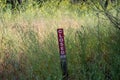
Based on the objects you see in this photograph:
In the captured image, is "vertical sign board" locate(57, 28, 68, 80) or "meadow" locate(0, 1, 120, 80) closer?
"vertical sign board" locate(57, 28, 68, 80)

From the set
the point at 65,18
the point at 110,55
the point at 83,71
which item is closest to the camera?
the point at 83,71

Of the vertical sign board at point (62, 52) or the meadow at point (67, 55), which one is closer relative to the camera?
the vertical sign board at point (62, 52)

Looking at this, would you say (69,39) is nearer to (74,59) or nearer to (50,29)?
(74,59)

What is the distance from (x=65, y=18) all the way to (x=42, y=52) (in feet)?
10.1

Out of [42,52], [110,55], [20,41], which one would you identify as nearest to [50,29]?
[20,41]

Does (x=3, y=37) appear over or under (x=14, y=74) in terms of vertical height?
over

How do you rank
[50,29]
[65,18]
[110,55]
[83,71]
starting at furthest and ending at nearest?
[65,18], [50,29], [110,55], [83,71]

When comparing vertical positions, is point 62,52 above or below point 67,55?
above

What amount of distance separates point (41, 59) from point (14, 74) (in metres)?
0.48

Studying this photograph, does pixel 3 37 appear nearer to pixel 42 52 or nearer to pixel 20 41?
pixel 20 41

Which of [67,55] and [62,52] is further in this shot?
[67,55]

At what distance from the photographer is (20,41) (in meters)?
5.70

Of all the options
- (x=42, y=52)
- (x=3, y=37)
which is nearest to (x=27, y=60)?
(x=42, y=52)

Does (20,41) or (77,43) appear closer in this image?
(77,43)
